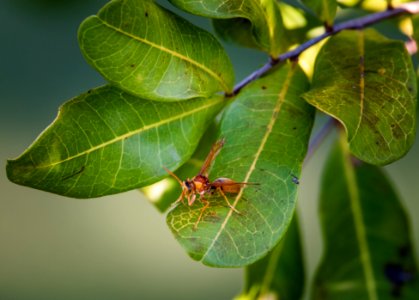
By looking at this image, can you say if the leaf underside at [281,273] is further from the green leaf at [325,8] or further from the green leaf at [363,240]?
the green leaf at [325,8]

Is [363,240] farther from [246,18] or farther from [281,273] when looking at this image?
[246,18]

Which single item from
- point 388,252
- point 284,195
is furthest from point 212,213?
point 388,252

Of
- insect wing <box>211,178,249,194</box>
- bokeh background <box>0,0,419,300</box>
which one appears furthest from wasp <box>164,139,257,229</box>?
bokeh background <box>0,0,419,300</box>

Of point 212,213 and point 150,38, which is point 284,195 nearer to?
point 212,213

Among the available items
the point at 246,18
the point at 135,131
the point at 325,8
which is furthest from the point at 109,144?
the point at 325,8

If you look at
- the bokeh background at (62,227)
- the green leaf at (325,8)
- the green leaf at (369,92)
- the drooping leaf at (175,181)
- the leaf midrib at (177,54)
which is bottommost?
the bokeh background at (62,227)

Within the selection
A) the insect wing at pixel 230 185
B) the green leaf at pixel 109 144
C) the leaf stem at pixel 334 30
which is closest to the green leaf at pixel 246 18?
the leaf stem at pixel 334 30
